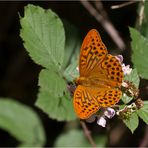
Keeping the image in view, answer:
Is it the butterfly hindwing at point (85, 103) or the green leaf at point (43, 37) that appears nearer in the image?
the butterfly hindwing at point (85, 103)

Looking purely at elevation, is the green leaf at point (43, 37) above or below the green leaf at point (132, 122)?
above

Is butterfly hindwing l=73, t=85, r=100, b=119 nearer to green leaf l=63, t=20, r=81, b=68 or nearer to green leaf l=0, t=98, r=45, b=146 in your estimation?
green leaf l=63, t=20, r=81, b=68

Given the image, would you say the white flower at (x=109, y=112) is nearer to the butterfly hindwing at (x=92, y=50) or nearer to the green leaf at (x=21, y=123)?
the butterfly hindwing at (x=92, y=50)

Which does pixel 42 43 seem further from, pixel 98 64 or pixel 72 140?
pixel 72 140

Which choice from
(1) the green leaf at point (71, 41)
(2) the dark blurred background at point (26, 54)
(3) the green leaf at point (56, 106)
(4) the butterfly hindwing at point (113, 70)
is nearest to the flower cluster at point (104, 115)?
(4) the butterfly hindwing at point (113, 70)

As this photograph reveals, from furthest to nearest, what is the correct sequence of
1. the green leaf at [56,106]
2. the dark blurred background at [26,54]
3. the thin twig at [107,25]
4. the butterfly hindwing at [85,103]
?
the dark blurred background at [26,54], the thin twig at [107,25], the green leaf at [56,106], the butterfly hindwing at [85,103]

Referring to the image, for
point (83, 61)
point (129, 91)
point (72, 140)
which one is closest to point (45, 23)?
point (83, 61)

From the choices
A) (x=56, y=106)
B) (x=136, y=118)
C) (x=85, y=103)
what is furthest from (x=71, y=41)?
(x=85, y=103)

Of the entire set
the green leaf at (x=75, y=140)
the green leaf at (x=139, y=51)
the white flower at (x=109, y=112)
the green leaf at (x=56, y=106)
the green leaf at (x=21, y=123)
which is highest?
the green leaf at (x=139, y=51)
